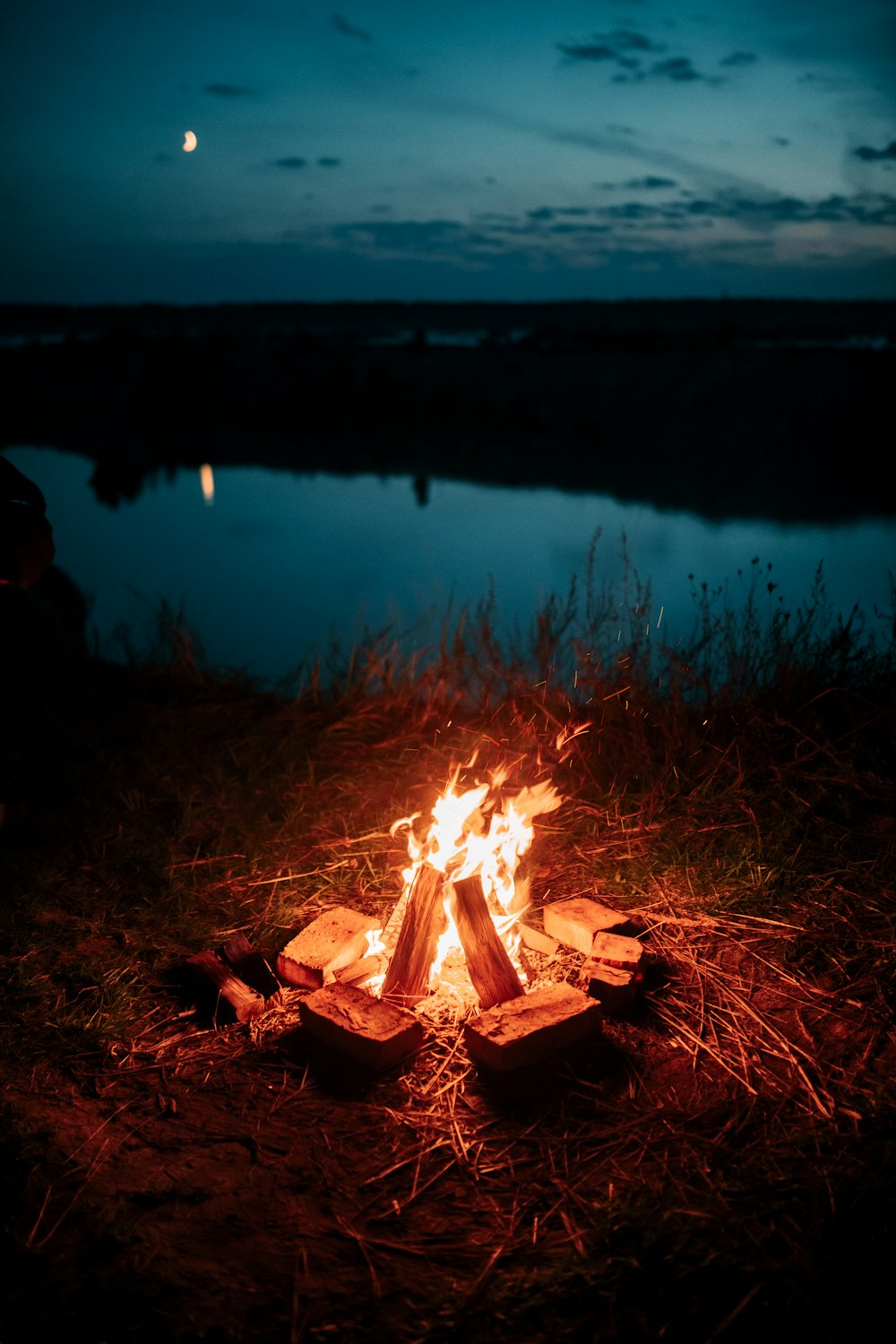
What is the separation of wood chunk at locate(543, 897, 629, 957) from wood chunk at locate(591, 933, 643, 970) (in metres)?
0.05

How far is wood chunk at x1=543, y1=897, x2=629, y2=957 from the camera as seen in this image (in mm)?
3066

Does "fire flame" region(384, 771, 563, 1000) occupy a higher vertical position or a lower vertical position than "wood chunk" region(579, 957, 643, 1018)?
higher

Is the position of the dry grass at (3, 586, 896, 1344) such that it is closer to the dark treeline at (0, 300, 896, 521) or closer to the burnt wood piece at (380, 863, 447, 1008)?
the burnt wood piece at (380, 863, 447, 1008)

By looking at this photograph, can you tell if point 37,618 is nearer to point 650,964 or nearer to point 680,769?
point 680,769

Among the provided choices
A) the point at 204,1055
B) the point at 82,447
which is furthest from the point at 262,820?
the point at 82,447

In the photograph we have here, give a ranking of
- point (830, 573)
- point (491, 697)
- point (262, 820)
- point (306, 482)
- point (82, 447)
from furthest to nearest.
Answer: point (82, 447), point (306, 482), point (830, 573), point (491, 697), point (262, 820)

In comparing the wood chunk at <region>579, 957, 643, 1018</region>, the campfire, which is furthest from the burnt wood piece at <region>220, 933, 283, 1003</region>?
the wood chunk at <region>579, 957, 643, 1018</region>

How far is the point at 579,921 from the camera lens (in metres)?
3.10

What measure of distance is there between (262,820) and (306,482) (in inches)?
793

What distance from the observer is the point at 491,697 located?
546 centimetres

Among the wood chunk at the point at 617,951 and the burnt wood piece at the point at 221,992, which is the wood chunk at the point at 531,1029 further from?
the burnt wood piece at the point at 221,992

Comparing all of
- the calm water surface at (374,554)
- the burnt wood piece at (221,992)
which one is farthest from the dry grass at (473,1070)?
the calm water surface at (374,554)

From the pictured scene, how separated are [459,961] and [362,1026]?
549 mm

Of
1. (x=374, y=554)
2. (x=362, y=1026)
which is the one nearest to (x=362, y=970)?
(x=362, y=1026)
